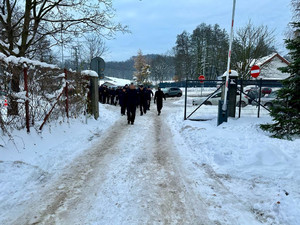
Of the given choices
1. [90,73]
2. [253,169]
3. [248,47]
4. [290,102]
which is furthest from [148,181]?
[248,47]

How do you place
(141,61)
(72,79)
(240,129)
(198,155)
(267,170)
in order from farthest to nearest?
(141,61), (72,79), (240,129), (198,155), (267,170)

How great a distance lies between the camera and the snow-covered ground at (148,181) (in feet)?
8.57

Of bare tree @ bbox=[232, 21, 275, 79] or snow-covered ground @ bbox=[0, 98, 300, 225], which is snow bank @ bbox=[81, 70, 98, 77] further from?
bare tree @ bbox=[232, 21, 275, 79]

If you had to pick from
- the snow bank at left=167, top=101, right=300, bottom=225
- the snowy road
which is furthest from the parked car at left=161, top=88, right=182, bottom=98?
the snowy road

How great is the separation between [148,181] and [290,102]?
557cm

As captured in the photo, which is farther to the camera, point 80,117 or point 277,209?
point 80,117

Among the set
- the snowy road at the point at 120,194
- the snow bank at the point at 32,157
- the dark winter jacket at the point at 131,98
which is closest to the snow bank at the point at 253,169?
the snowy road at the point at 120,194

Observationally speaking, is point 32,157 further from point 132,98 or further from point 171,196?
point 132,98

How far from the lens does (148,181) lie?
3.60 metres

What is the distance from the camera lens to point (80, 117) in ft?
28.3

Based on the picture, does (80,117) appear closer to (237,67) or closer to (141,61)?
(237,67)

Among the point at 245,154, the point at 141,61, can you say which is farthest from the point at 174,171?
the point at 141,61

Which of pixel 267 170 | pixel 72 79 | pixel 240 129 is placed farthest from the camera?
pixel 72 79

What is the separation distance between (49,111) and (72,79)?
2.27 m
